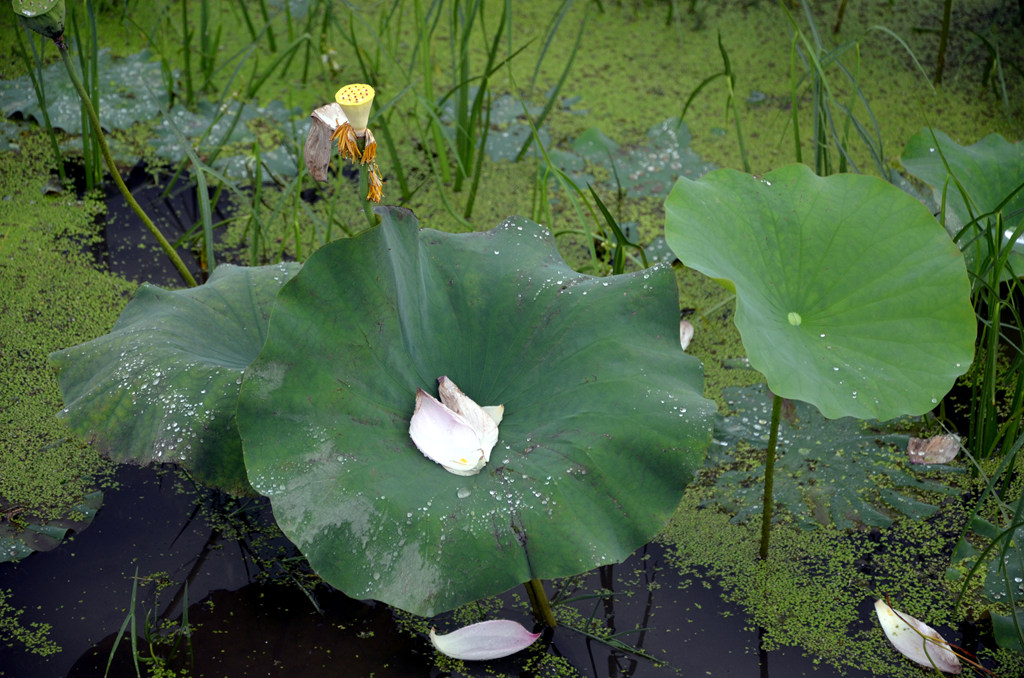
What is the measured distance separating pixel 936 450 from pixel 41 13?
1563mm

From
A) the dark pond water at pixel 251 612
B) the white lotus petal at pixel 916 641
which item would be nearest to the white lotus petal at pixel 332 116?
the dark pond water at pixel 251 612

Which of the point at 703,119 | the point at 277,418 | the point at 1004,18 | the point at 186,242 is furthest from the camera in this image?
the point at 1004,18

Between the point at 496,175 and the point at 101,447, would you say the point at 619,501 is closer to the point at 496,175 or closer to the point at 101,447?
the point at 101,447

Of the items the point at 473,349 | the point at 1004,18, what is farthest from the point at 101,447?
the point at 1004,18

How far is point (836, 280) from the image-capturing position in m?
1.29

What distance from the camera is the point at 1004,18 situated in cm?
272

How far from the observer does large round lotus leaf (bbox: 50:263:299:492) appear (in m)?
1.16

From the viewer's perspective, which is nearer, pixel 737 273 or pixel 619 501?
pixel 619 501

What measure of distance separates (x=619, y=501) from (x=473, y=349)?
31 centimetres

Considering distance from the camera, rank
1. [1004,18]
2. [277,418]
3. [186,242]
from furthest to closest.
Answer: [1004,18], [186,242], [277,418]

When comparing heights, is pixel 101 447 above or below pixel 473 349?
below

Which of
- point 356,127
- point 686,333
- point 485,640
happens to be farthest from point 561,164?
point 485,640

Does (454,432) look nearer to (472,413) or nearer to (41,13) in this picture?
(472,413)

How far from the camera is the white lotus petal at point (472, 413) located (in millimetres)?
1120
